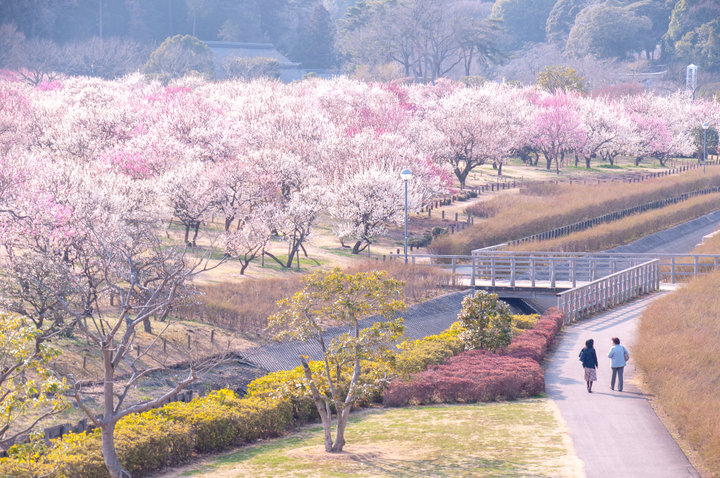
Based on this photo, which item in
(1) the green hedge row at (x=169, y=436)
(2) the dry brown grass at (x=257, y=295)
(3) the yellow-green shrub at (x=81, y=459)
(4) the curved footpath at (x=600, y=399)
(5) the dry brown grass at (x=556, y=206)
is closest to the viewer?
(3) the yellow-green shrub at (x=81, y=459)

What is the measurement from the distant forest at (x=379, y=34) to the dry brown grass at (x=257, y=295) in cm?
8229

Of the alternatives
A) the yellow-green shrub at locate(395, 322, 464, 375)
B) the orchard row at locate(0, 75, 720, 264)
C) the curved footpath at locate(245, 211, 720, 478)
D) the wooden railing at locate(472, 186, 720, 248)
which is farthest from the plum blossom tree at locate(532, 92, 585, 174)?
the yellow-green shrub at locate(395, 322, 464, 375)

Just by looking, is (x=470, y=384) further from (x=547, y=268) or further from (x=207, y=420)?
(x=547, y=268)

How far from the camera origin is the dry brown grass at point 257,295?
30.5 meters

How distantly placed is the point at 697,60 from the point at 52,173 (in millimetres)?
117195

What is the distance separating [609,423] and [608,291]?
16.3 m

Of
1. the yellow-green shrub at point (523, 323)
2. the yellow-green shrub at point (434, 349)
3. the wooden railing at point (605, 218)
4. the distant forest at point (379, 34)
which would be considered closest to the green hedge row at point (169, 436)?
the yellow-green shrub at point (434, 349)

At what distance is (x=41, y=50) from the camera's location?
116m

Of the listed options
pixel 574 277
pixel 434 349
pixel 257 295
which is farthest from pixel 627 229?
pixel 434 349

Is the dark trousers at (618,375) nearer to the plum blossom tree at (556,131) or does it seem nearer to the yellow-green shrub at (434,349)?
the yellow-green shrub at (434,349)

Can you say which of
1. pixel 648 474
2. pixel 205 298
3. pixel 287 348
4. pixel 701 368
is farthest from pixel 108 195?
pixel 648 474

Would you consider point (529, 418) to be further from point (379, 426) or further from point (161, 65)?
point (161, 65)

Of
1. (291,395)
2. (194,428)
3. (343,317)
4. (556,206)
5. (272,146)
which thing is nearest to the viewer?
(343,317)

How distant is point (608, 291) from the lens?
3422 cm
